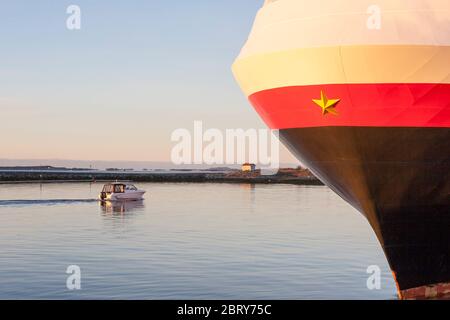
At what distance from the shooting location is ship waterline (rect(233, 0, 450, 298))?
17844 mm

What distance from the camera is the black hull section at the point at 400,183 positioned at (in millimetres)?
18859

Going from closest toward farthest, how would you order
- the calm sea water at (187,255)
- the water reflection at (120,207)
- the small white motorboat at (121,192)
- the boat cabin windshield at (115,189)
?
the calm sea water at (187,255), the water reflection at (120,207), the small white motorboat at (121,192), the boat cabin windshield at (115,189)

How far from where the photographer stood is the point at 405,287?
20203 millimetres

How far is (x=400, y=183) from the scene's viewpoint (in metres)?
19.5

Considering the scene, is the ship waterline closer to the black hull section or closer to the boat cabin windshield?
the black hull section

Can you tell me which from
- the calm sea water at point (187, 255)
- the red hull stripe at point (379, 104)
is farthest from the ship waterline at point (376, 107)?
the calm sea water at point (187, 255)

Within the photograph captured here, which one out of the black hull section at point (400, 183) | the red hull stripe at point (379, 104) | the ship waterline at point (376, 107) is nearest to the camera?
the ship waterline at point (376, 107)

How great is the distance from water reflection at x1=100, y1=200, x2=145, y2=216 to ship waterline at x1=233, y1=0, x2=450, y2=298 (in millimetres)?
57205

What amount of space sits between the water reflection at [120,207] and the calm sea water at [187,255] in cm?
159

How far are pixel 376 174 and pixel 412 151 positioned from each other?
116cm

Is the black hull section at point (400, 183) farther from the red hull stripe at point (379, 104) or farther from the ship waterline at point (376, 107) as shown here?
the red hull stripe at point (379, 104)

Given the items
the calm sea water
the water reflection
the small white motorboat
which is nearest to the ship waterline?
the calm sea water

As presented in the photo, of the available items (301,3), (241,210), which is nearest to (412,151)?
(301,3)

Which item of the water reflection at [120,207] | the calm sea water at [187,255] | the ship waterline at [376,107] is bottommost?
the calm sea water at [187,255]
